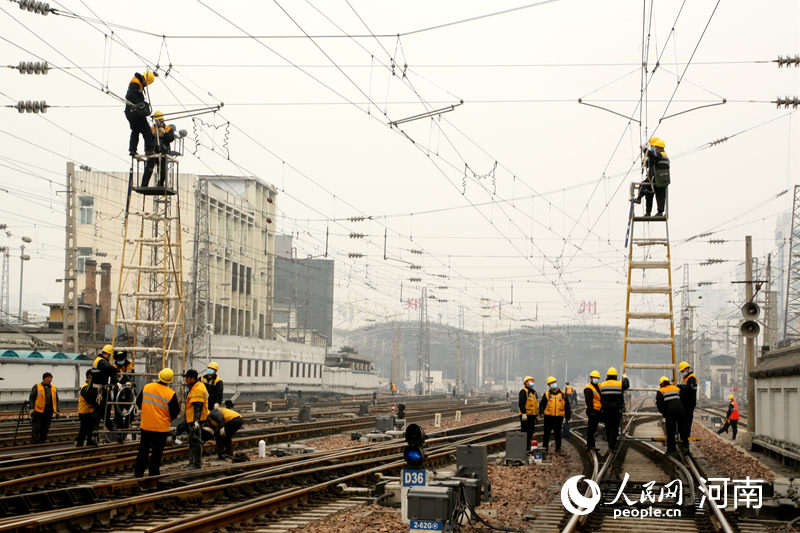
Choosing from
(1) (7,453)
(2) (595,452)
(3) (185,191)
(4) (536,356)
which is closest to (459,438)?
(2) (595,452)

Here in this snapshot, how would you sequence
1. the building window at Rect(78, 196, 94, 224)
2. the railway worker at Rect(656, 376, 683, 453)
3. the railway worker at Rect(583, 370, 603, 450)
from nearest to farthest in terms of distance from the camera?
the railway worker at Rect(656, 376, 683, 453)
the railway worker at Rect(583, 370, 603, 450)
the building window at Rect(78, 196, 94, 224)

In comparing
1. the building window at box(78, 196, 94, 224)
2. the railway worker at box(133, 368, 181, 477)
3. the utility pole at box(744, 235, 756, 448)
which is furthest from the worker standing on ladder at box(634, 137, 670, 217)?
the building window at box(78, 196, 94, 224)

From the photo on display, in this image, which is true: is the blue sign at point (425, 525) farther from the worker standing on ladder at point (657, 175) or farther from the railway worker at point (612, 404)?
the worker standing on ladder at point (657, 175)

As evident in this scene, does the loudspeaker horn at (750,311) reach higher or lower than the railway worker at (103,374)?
higher

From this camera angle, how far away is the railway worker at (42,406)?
2083 centimetres

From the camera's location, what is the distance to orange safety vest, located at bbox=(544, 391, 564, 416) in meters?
22.3

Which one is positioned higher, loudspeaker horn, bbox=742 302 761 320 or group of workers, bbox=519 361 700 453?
loudspeaker horn, bbox=742 302 761 320

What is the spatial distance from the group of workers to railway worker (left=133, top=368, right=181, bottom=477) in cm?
894

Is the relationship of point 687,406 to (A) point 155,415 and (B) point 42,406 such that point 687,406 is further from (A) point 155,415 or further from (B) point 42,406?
(B) point 42,406

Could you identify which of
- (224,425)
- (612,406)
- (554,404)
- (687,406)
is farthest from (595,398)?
(224,425)

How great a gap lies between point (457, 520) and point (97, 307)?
5437 centimetres

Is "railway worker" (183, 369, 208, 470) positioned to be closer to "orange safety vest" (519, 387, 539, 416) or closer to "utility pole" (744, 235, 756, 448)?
"orange safety vest" (519, 387, 539, 416)

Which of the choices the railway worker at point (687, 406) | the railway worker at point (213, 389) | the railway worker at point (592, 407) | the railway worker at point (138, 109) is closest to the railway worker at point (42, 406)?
the railway worker at point (213, 389)

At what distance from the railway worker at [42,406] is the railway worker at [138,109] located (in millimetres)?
5602
